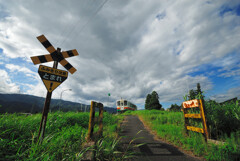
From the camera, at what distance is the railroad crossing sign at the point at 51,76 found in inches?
102

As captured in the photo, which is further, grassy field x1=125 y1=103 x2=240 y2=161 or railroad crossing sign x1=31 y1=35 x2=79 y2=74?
railroad crossing sign x1=31 y1=35 x2=79 y2=74

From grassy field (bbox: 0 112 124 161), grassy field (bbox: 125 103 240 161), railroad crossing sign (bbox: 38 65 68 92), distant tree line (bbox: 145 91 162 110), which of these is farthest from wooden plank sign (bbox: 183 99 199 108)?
distant tree line (bbox: 145 91 162 110)

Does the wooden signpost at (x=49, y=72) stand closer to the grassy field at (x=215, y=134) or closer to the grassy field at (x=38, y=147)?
the grassy field at (x=38, y=147)

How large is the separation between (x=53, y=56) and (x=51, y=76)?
2.28 feet

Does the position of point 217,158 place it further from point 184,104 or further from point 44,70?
point 44,70

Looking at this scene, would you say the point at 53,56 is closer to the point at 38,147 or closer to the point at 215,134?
the point at 38,147

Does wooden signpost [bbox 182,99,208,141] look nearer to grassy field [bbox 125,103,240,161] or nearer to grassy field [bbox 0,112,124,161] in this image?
grassy field [bbox 125,103,240,161]

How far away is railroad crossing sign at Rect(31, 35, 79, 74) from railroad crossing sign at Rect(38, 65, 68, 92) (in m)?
0.37

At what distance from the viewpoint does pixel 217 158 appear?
2324 millimetres

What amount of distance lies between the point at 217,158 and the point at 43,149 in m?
3.85

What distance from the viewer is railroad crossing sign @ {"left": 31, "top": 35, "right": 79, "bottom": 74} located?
2807 mm

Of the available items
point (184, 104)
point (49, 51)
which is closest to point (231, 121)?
point (184, 104)

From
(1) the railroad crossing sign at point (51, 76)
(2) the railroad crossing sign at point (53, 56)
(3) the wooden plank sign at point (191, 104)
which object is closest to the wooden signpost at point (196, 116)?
(3) the wooden plank sign at point (191, 104)

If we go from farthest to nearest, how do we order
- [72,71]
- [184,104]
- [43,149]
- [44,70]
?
[184,104] < [72,71] < [44,70] < [43,149]
